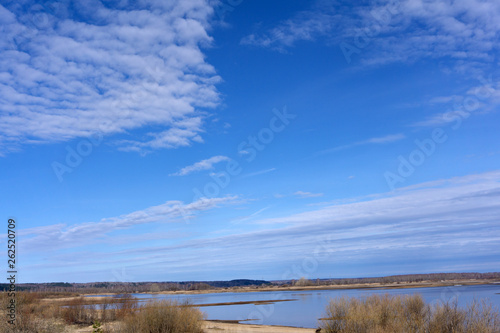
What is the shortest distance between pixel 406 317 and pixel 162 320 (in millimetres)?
10706

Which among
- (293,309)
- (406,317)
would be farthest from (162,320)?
(293,309)

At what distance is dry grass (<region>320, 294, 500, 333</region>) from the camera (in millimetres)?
12953

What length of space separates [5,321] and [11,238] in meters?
4.73

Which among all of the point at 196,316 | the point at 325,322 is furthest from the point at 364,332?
the point at 196,316

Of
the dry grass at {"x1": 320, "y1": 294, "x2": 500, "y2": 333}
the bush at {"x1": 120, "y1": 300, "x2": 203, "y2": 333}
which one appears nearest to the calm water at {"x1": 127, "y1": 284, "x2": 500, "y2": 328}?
the dry grass at {"x1": 320, "y1": 294, "x2": 500, "y2": 333}

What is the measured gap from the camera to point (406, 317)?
17.1 metres

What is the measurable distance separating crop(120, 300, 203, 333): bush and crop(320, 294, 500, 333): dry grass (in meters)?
6.45

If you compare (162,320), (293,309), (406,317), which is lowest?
(293,309)

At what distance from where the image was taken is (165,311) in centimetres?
1755

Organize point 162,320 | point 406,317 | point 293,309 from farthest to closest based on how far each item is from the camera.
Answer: point 293,309 < point 162,320 < point 406,317

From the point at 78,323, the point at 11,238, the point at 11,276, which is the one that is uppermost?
the point at 11,238

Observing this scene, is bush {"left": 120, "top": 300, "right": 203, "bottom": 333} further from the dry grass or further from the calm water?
the dry grass

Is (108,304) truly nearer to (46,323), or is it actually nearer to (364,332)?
(46,323)

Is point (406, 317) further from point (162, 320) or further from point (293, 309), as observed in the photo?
point (293, 309)
